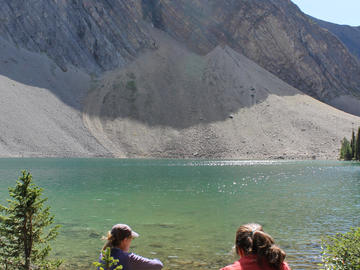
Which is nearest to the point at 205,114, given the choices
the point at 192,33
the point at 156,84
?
the point at 156,84

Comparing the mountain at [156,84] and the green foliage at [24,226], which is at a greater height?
the mountain at [156,84]

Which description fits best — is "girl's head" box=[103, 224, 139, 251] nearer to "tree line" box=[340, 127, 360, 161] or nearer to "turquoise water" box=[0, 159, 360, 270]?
"turquoise water" box=[0, 159, 360, 270]

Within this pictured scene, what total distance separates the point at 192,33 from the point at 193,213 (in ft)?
318

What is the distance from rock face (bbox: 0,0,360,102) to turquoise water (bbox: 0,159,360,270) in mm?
55898

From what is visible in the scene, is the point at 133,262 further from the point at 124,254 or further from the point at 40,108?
the point at 40,108

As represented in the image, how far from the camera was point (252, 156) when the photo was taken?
245ft

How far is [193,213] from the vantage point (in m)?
19.8

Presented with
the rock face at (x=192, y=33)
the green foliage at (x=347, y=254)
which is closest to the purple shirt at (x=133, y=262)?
the green foliage at (x=347, y=254)

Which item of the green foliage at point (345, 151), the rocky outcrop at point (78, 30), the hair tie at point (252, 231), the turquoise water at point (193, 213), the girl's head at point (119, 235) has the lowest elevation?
the turquoise water at point (193, 213)

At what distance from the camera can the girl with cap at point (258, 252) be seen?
12.0 ft

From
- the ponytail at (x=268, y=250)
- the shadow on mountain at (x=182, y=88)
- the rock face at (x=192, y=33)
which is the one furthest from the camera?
the rock face at (x=192, y=33)

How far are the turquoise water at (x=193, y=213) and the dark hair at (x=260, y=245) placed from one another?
7.76 m

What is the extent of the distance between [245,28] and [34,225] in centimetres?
11496

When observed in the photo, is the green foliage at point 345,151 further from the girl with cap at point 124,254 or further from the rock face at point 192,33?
the girl with cap at point 124,254
